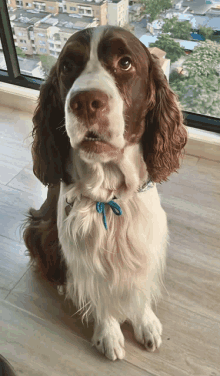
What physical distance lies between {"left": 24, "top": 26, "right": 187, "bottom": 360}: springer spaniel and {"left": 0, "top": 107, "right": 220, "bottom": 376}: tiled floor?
82mm

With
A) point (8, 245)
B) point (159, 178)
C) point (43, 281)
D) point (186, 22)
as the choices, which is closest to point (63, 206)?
point (159, 178)

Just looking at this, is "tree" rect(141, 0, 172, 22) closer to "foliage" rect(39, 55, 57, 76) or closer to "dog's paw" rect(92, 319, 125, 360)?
"foliage" rect(39, 55, 57, 76)

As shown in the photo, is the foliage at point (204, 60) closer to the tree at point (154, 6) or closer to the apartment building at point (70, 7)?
the tree at point (154, 6)

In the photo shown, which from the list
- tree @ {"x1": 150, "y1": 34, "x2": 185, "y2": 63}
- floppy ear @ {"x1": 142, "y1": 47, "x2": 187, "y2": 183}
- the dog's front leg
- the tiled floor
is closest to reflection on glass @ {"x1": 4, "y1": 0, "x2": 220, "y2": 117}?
tree @ {"x1": 150, "y1": 34, "x2": 185, "y2": 63}

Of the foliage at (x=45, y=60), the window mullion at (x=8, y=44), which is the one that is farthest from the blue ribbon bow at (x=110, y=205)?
the window mullion at (x=8, y=44)

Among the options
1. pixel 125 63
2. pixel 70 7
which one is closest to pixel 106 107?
pixel 125 63

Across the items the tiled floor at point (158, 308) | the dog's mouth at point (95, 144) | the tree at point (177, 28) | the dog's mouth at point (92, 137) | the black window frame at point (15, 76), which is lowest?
the tiled floor at point (158, 308)

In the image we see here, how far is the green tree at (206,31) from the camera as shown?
7.24 feet

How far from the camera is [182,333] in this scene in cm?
179

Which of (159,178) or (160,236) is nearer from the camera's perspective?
(159,178)

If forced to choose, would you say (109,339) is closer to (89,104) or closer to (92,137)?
(92,137)

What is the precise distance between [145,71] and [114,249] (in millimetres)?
667

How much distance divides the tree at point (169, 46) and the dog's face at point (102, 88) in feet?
3.78

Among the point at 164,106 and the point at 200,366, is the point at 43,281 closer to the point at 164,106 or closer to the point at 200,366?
the point at 200,366
